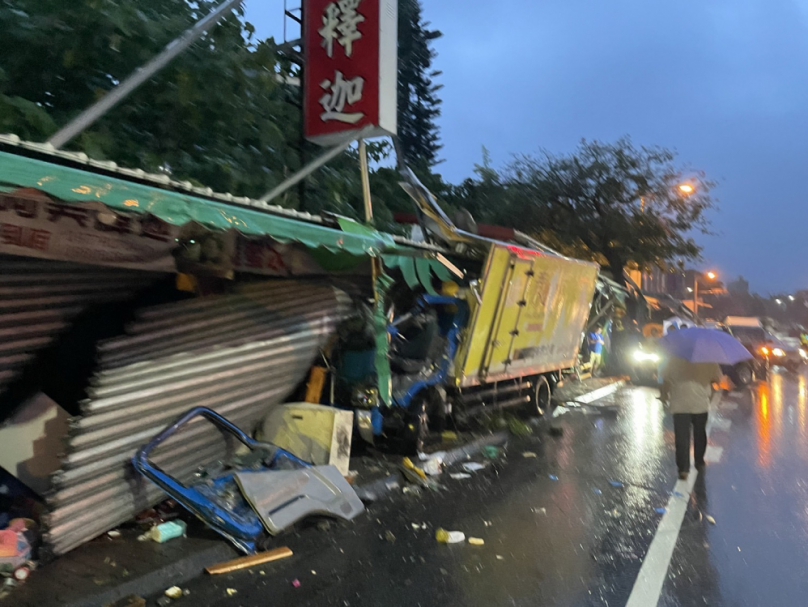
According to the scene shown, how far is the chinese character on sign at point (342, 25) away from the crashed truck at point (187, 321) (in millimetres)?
2470

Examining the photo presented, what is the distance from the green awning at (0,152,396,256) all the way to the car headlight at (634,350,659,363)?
14.6 metres

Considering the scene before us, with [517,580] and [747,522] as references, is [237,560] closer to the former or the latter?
[517,580]

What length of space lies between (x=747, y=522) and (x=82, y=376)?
6.03 metres

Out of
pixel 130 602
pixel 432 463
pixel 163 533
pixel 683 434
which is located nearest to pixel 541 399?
pixel 683 434

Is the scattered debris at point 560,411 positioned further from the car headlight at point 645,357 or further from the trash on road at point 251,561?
the trash on road at point 251,561

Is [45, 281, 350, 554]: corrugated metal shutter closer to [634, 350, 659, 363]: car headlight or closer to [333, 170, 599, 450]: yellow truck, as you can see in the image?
[333, 170, 599, 450]: yellow truck

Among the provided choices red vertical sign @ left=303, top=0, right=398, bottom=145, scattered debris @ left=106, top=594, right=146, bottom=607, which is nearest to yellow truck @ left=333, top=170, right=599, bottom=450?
red vertical sign @ left=303, top=0, right=398, bottom=145

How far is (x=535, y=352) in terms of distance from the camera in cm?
1035

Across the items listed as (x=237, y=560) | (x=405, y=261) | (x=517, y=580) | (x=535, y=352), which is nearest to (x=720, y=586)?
(x=517, y=580)

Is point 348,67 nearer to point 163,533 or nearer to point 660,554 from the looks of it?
point 163,533

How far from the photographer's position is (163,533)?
4609 millimetres

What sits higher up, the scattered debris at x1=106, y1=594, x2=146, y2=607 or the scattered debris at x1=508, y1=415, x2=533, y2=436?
the scattered debris at x1=106, y1=594, x2=146, y2=607

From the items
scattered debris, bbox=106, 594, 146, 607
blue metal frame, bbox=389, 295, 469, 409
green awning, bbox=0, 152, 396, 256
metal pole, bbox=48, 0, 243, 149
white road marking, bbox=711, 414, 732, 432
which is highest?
metal pole, bbox=48, 0, 243, 149

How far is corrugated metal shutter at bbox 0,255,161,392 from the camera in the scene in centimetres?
430
